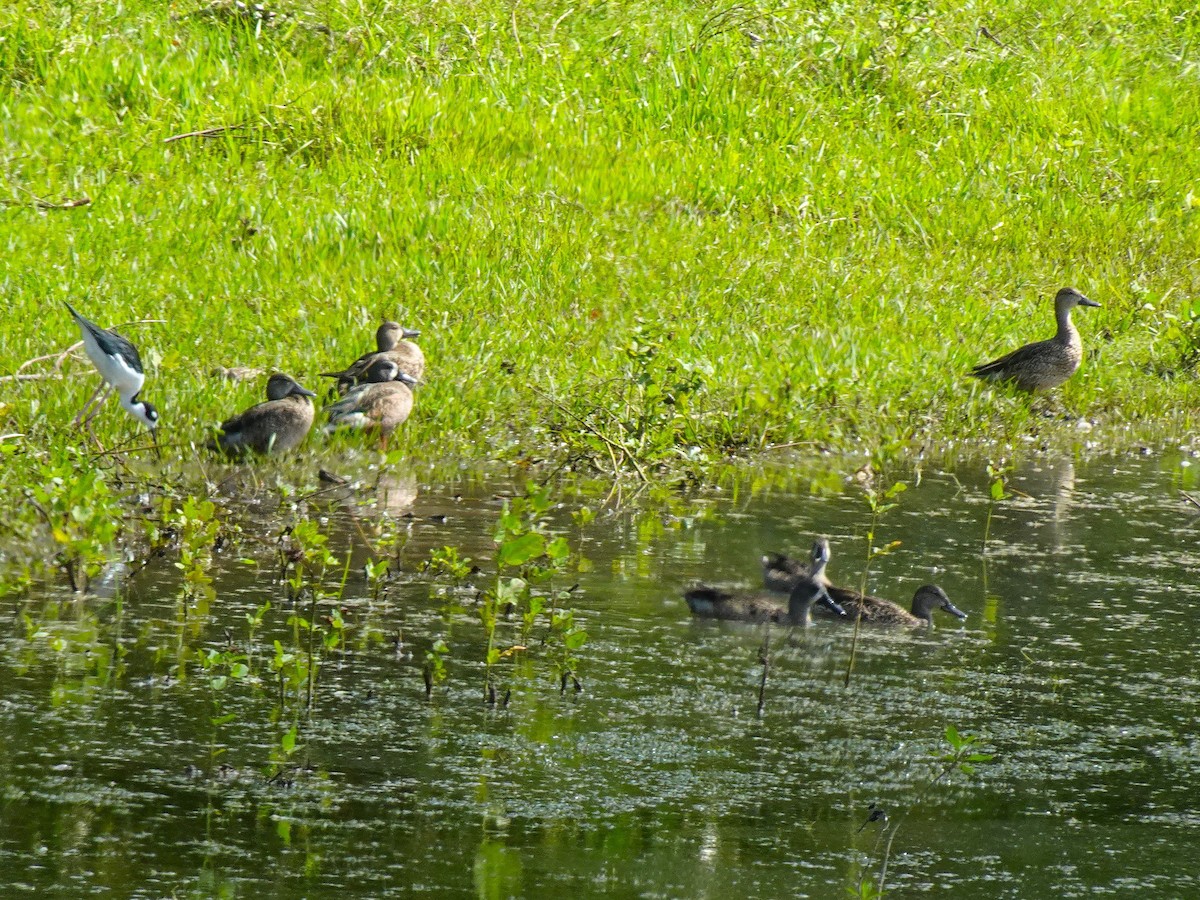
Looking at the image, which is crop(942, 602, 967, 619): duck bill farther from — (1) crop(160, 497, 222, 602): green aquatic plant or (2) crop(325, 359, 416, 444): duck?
(2) crop(325, 359, 416, 444): duck

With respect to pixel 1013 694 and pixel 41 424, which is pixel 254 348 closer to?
pixel 41 424

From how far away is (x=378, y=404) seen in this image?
362 inches

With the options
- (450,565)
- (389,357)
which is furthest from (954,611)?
(389,357)

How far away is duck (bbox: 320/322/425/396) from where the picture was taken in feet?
31.2

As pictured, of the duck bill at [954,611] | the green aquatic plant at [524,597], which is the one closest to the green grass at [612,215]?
the duck bill at [954,611]

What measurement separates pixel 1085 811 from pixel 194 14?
36.7ft

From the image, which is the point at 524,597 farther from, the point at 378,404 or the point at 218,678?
the point at 378,404

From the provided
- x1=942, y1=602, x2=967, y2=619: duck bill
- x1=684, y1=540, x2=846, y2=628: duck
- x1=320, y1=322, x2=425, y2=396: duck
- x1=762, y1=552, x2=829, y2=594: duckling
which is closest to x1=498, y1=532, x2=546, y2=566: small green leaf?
x1=684, y1=540, x2=846, y2=628: duck

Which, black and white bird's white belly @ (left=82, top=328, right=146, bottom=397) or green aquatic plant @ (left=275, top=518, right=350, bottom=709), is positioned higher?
→ black and white bird's white belly @ (left=82, top=328, right=146, bottom=397)

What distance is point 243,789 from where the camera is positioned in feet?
16.5

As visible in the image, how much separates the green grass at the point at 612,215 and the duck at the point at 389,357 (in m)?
0.14

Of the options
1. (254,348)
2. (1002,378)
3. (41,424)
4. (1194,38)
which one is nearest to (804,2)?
(1194,38)

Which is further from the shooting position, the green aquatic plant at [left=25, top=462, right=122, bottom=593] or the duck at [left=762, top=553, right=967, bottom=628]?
the duck at [left=762, top=553, right=967, bottom=628]

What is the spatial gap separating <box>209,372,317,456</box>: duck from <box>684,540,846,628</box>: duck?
2346 mm
